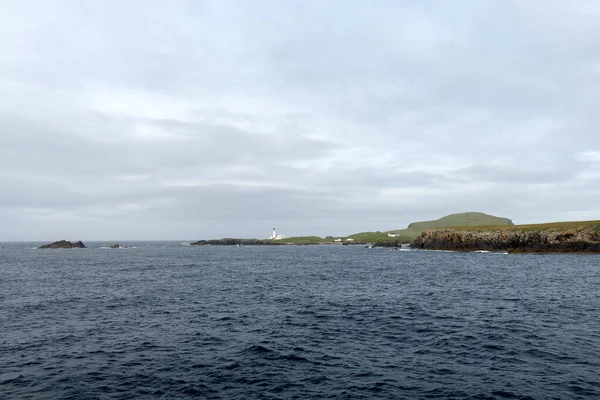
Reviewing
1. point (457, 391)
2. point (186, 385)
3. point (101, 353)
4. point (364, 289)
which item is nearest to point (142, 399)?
point (186, 385)

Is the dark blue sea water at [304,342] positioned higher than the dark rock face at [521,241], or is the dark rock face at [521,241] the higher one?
the dark rock face at [521,241]

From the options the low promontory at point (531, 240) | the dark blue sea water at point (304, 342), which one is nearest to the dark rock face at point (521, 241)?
the low promontory at point (531, 240)

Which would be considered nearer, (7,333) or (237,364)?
(237,364)

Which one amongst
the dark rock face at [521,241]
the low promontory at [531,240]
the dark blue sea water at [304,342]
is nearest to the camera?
the dark blue sea water at [304,342]

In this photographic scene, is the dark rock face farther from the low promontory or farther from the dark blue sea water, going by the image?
the dark blue sea water

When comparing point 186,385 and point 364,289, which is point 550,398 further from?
point 364,289

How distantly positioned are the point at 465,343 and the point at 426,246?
155 m

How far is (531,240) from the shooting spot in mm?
141000

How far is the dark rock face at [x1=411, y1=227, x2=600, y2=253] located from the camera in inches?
5098

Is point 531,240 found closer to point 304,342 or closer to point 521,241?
point 521,241

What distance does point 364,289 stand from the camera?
6341 centimetres

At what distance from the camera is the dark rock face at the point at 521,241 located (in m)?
130

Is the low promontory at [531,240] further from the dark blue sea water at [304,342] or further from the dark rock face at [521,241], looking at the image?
the dark blue sea water at [304,342]

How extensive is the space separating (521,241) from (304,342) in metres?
137
